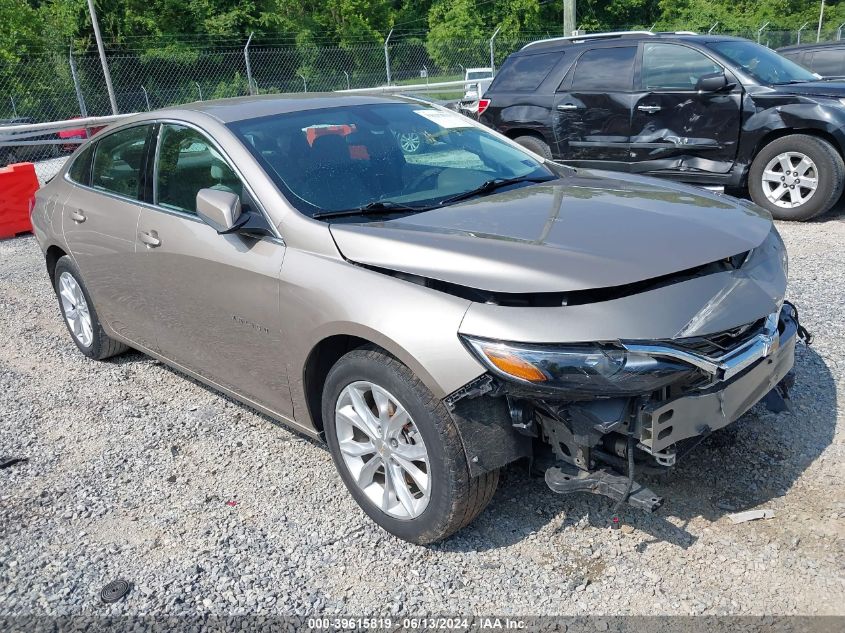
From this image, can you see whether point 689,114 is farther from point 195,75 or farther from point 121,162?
point 195,75

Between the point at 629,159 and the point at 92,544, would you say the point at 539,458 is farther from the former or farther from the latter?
the point at 629,159

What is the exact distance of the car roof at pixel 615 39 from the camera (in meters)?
8.13

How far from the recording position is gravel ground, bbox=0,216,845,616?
2709 mm

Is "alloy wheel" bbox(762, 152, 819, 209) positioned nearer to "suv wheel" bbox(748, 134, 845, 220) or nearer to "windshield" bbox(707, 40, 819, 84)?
"suv wheel" bbox(748, 134, 845, 220)

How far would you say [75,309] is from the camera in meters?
5.24

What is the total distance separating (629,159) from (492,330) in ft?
21.0

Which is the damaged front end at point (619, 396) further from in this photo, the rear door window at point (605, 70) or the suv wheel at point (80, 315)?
the rear door window at point (605, 70)

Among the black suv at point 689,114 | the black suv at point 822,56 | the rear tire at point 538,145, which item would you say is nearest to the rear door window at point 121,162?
the rear tire at point 538,145

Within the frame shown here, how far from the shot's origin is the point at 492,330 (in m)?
2.52

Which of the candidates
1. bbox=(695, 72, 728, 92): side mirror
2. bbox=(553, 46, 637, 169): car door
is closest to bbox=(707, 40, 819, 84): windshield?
bbox=(695, 72, 728, 92): side mirror

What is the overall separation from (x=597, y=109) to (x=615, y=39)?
933 mm

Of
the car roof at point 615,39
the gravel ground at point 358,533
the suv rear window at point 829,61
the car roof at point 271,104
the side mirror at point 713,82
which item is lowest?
the gravel ground at point 358,533

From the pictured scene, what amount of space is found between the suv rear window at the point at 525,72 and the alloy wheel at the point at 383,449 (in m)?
6.98

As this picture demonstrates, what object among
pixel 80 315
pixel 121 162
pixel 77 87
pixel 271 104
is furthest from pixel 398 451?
pixel 77 87
